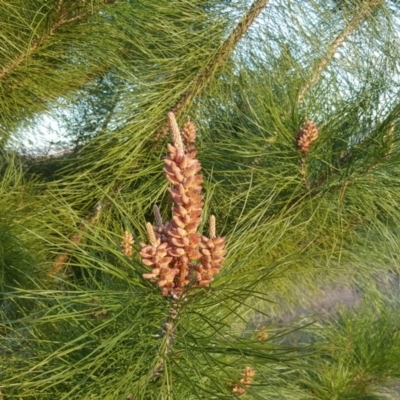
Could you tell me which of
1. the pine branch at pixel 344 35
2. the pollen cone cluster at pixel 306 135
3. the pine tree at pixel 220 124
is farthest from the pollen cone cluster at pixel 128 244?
the pine branch at pixel 344 35

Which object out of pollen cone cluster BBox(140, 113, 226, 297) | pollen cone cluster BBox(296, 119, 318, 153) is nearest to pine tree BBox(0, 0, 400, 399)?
pollen cone cluster BBox(296, 119, 318, 153)

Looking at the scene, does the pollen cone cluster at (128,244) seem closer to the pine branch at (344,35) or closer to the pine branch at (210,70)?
the pine branch at (210,70)

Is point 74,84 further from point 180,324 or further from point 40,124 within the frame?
point 180,324

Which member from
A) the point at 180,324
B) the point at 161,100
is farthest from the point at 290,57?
the point at 180,324

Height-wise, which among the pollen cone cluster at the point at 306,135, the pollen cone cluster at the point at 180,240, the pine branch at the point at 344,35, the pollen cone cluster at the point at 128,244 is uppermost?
the pine branch at the point at 344,35

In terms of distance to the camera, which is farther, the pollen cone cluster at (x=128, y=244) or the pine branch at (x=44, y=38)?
the pine branch at (x=44, y=38)

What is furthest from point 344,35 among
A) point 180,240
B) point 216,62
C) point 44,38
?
point 180,240

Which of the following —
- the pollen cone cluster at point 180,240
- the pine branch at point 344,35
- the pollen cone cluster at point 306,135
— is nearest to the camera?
the pollen cone cluster at point 180,240

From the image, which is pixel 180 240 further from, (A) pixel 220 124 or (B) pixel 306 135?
(A) pixel 220 124
